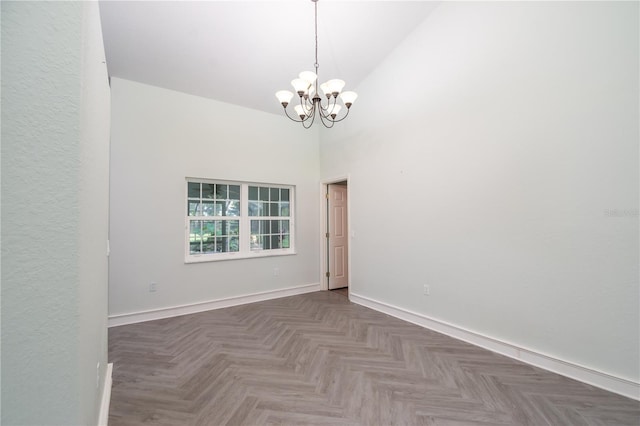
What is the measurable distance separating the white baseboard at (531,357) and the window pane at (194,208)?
3182 millimetres

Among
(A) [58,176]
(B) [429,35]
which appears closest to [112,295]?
(A) [58,176]

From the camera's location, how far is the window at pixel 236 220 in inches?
161

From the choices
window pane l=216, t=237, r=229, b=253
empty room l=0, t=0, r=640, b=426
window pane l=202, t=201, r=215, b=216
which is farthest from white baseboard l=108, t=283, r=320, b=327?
window pane l=202, t=201, r=215, b=216

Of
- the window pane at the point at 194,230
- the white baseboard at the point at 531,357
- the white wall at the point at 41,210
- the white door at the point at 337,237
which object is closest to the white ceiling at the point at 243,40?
the window pane at the point at 194,230

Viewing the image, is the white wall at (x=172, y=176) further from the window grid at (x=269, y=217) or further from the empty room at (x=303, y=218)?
the window grid at (x=269, y=217)

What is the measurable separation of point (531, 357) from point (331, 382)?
1.84 metres

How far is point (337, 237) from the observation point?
5.23 meters

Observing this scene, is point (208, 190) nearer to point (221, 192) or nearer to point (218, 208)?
point (221, 192)

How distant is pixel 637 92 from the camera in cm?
195

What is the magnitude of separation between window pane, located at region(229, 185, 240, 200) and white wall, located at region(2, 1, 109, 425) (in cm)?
366

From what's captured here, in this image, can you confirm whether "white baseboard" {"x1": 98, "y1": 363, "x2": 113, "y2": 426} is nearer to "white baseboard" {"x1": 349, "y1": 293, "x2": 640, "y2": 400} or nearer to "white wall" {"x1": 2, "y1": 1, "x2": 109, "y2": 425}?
"white wall" {"x1": 2, "y1": 1, "x2": 109, "y2": 425}

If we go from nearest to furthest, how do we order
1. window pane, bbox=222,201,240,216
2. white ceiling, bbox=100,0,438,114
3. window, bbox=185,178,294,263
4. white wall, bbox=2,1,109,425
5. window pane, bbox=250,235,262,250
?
white wall, bbox=2,1,109,425
white ceiling, bbox=100,0,438,114
window, bbox=185,178,294,263
window pane, bbox=222,201,240,216
window pane, bbox=250,235,262,250

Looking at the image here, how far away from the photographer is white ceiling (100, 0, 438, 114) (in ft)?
9.26

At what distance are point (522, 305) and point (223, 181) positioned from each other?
13.4 ft
